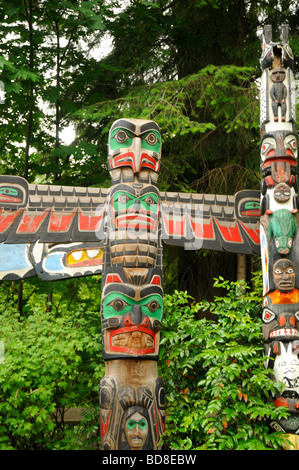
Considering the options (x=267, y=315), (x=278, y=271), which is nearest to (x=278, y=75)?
(x=278, y=271)

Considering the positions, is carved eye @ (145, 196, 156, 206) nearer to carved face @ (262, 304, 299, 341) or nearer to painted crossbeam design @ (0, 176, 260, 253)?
painted crossbeam design @ (0, 176, 260, 253)

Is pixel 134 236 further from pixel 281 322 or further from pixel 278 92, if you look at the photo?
pixel 278 92

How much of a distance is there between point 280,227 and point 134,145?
6.61 ft

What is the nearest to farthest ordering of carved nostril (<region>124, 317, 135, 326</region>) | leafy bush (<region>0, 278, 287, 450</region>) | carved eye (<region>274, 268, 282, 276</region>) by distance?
leafy bush (<region>0, 278, 287, 450</region>), carved nostril (<region>124, 317, 135, 326</region>), carved eye (<region>274, 268, 282, 276</region>)

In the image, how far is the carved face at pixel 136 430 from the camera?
484cm

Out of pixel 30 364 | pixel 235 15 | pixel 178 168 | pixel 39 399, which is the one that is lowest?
pixel 39 399

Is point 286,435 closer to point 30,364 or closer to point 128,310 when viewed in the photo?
point 128,310

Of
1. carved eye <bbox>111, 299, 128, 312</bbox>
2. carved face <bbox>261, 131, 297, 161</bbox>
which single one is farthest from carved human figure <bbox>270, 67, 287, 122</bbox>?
carved eye <bbox>111, 299, 128, 312</bbox>

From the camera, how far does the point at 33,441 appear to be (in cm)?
578

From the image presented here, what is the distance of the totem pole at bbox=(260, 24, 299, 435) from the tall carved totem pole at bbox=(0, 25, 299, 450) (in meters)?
0.01

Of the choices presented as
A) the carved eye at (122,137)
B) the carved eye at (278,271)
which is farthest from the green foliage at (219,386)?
the carved eye at (122,137)

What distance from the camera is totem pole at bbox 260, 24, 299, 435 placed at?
553 cm

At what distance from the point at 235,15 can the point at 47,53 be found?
395 cm

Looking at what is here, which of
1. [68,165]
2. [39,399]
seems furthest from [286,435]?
[68,165]
